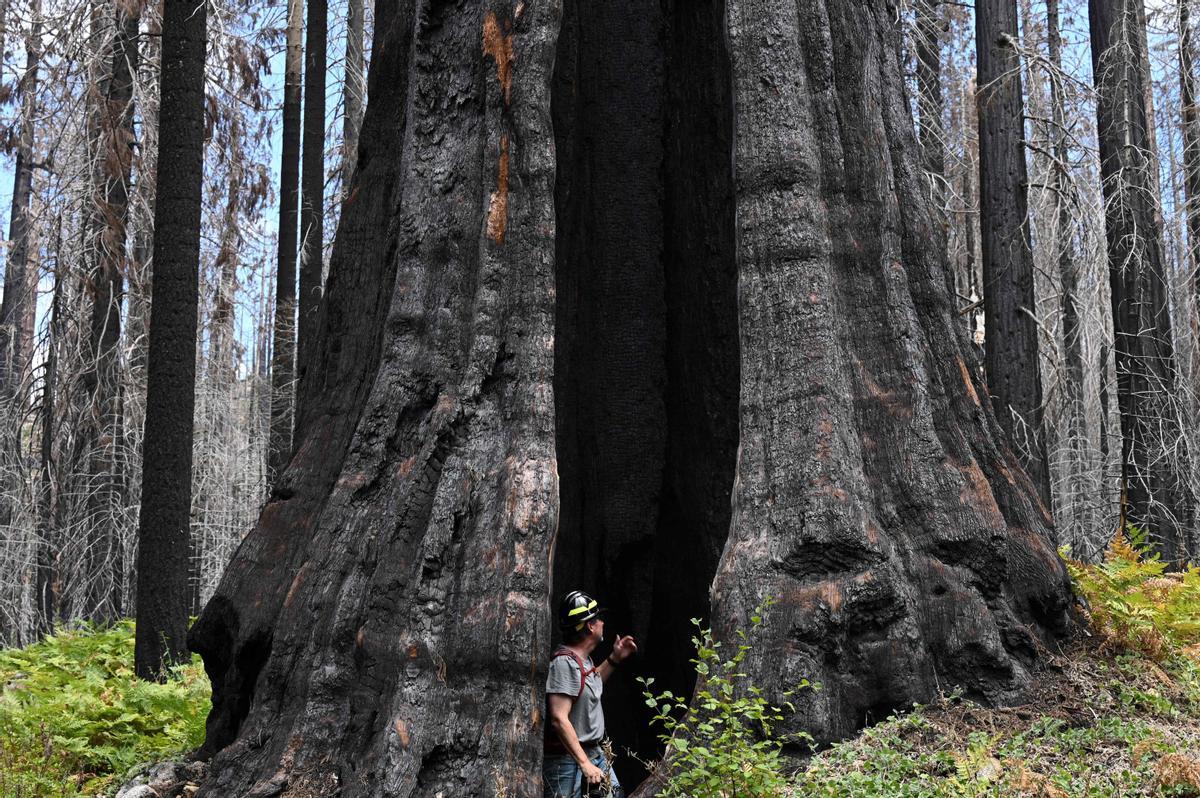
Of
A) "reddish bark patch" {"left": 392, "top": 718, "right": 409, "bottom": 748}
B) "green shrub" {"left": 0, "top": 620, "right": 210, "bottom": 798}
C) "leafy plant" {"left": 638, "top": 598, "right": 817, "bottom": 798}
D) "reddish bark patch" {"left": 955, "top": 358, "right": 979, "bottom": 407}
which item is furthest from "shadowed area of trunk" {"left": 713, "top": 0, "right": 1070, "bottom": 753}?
"green shrub" {"left": 0, "top": 620, "right": 210, "bottom": 798}

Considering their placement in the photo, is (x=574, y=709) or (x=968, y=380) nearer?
(x=968, y=380)

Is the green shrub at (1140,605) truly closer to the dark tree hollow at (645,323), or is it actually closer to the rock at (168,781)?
the dark tree hollow at (645,323)

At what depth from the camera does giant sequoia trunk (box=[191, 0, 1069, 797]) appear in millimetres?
4957

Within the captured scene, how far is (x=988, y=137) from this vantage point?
1249cm

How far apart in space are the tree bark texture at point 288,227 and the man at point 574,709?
10.8m

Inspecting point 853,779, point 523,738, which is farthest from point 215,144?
point 853,779

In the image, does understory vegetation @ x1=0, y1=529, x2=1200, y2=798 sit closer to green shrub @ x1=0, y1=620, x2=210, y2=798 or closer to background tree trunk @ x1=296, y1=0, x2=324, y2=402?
green shrub @ x1=0, y1=620, x2=210, y2=798

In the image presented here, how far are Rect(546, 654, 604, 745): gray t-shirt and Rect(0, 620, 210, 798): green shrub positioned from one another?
8.33 ft

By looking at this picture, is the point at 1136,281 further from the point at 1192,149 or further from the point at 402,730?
the point at 402,730

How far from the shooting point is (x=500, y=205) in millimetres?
5699

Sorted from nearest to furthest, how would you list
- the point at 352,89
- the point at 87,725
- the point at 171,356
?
the point at 87,725
the point at 171,356
the point at 352,89

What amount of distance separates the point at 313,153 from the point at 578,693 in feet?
40.9

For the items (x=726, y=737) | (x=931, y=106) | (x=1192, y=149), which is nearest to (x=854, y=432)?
(x=726, y=737)

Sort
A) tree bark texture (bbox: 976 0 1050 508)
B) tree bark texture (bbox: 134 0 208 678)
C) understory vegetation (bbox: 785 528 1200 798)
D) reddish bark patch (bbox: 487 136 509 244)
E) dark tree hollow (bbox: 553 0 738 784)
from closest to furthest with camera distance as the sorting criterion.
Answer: understory vegetation (bbox: 785 528 1200 798), reddish bark patch (bbox: 487 136 509 244), dark tree hollow (bbox: 553 0 738 784), tree bark texture (bbox: 134 0 208 678), tree bark texture (bbox: 976 0 1050 508)
